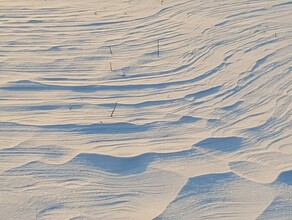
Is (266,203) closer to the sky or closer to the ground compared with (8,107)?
closer to the ground

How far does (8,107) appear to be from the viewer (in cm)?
385

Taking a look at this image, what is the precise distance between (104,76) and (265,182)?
1500mm

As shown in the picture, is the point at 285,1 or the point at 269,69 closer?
the point at 269,69

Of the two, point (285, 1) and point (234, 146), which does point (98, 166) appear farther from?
point (285, 1)

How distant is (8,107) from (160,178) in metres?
1.17

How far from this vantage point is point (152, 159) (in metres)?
3.42

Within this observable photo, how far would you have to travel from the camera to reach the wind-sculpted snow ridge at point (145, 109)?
314cm

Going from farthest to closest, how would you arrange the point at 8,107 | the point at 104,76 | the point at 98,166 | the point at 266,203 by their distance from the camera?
the point at 104,76
the point at 8,107
the point at 98,166
the point at 266,203

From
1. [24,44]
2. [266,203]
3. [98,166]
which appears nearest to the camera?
[266,203]

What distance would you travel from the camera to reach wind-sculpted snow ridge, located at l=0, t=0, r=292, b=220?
314 cm

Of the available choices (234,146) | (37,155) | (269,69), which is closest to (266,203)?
(234,146)

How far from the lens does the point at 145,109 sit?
12.8 ft

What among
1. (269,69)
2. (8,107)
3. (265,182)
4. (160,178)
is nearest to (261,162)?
(265,182)

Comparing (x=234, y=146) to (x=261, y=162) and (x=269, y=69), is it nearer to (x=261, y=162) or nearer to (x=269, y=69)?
(x=261, y=162)
